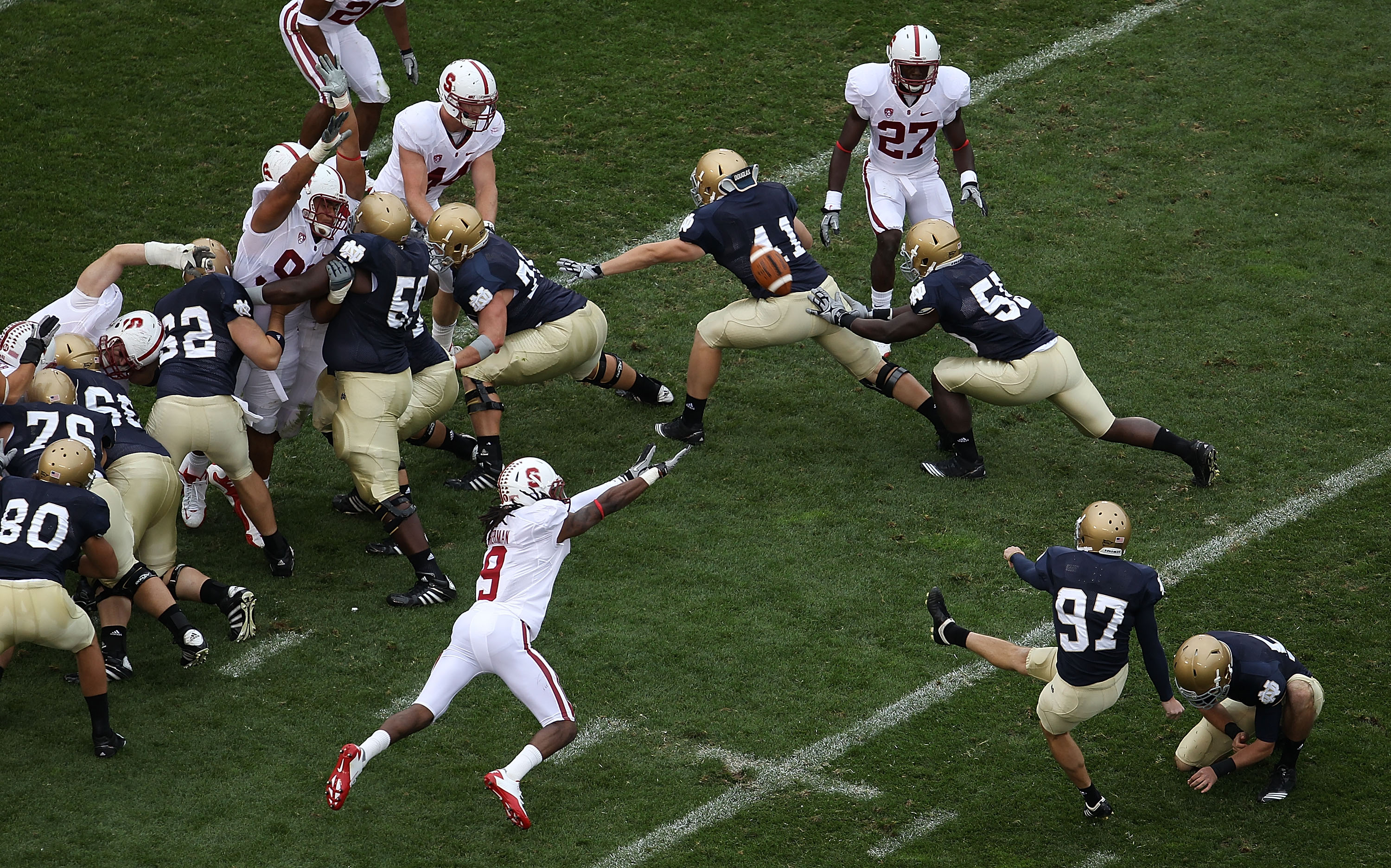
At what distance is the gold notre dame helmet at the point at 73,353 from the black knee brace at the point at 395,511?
1461 mm

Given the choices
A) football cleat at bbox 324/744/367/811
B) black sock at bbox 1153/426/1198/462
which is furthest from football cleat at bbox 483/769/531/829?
black sock at bbox 1153/426/1198/462

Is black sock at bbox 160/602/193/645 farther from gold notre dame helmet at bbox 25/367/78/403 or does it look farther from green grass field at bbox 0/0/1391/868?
gold notre dame helmet at bbox 25/367/78/403

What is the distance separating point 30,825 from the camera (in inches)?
214

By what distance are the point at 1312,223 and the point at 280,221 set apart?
21.9 feet

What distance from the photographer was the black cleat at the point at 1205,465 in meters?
7.36

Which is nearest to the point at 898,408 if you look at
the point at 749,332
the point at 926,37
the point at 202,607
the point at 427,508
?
the point at 749,332

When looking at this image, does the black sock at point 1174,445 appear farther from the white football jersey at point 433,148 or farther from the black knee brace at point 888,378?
the white football jersey at point 433,148

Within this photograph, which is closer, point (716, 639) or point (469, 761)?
point (469, 761)

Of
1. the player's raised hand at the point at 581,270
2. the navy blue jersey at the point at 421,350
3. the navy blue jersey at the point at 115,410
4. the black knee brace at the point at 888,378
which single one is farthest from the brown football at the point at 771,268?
the navy blue jersey at the point at 115,410

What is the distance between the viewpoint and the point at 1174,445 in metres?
7.32

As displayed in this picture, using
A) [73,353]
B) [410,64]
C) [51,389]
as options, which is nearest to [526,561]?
[51,389]

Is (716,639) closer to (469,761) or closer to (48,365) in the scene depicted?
(469,761)

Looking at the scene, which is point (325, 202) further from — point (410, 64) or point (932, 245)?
point (932, 245)

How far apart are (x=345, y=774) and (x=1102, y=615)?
9.19 ft
